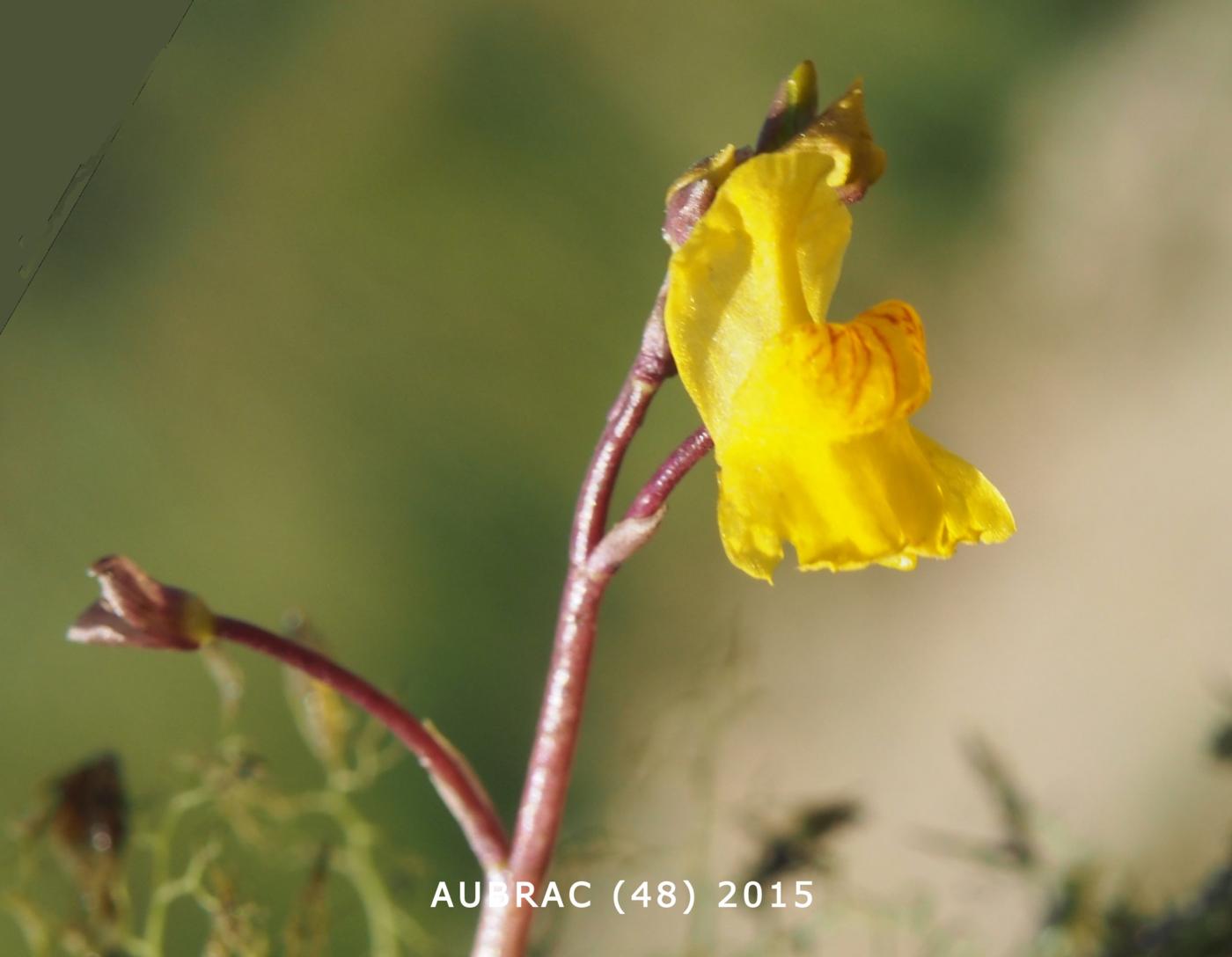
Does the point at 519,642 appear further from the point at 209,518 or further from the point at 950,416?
the point at 950,416

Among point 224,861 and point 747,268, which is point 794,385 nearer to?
point 747,268

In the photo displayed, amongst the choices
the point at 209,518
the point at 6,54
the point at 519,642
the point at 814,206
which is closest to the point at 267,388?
the point at 209,518

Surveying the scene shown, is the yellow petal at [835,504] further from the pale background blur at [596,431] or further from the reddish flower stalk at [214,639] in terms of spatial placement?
the pale background blur at [596,431]

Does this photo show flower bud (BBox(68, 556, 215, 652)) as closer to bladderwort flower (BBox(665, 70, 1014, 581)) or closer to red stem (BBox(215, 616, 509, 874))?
red stem (BBox(215, 616, 509, 874))

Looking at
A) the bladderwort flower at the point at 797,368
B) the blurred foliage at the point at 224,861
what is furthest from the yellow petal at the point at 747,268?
the blurred foliage at the point at 224,861

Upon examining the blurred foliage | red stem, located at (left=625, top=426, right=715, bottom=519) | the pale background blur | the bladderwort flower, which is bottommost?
the blurred foliage

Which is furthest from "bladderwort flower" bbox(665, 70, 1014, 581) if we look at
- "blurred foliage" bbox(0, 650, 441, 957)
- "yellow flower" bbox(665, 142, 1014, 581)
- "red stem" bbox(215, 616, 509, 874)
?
"blurred foliage" bbox(0, 650, 441, 957)
